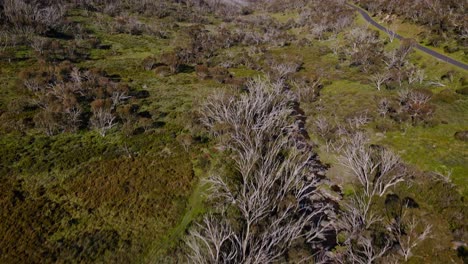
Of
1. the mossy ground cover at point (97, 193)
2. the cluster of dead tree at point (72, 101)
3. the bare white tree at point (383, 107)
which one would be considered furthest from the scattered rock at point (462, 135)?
the cluster of dead tree at point (72, 101)

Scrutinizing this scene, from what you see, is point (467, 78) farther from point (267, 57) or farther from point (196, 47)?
point (196, 47)

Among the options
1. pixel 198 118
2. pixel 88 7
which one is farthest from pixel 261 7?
pixel 198 118

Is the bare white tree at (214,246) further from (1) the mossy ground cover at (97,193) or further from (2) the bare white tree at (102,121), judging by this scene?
(2) the bare white tree at (102,121)

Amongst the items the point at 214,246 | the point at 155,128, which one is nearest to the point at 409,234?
the point at 214,246

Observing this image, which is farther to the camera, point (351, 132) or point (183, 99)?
point (183, 99)

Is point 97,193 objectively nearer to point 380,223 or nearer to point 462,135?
point 380,223
